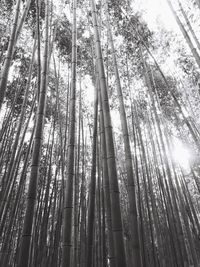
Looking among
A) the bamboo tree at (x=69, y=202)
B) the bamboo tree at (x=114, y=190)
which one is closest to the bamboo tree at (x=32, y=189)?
the bamboo tree at (x=69, y=202)

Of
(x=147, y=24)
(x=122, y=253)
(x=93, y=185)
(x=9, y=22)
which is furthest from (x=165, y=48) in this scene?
(x=122, y=253)

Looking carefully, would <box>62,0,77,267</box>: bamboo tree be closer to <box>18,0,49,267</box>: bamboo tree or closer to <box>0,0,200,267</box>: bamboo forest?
<box>0,0,200,267</box>: bamboo forest

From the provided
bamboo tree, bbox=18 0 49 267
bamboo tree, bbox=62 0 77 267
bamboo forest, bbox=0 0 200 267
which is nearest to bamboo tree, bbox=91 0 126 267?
bamboo forest, bbox=0 0 200 267

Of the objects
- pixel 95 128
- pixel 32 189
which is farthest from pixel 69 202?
pixel 95 128

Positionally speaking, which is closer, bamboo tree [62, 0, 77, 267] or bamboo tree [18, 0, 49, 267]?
bamboo tree [18, 0, 49, 267]

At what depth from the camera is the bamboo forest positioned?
2.37 meters

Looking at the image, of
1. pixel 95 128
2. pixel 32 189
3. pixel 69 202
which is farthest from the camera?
pixel 95 128

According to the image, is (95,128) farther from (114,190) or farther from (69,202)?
(114,190)

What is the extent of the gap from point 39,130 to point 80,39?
5.13m

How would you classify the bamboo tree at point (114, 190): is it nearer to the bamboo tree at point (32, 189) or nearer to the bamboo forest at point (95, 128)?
the bamboo forest at point (95, 128)

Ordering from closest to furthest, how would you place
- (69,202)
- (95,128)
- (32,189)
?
1. (32,189)
2. (69,202)
3. (95,128)

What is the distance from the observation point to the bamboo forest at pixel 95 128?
2369 mm

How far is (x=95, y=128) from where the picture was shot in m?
3.01

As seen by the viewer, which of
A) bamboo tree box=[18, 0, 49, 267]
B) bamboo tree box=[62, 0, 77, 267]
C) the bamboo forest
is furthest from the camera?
the bamboo forest
